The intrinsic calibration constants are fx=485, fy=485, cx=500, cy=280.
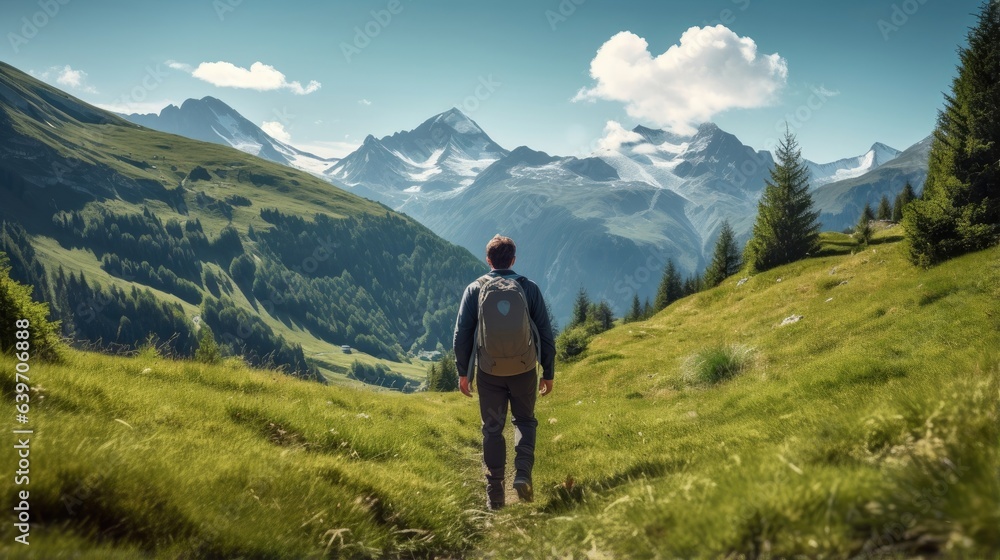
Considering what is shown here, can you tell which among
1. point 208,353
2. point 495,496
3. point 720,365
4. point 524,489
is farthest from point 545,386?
point 208,353

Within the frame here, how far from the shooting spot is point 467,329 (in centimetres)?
824

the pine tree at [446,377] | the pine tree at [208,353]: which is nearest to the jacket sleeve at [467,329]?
the pine tree at [208,353]

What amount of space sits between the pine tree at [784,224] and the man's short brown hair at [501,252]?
4757 centimetres

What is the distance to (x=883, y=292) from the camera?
19.6 meters

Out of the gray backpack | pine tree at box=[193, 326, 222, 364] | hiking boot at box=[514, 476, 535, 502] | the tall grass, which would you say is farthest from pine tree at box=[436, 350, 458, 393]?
the gray backpack

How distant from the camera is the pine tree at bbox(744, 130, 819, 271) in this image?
159ft

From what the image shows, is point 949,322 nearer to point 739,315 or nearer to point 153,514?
point 153,514

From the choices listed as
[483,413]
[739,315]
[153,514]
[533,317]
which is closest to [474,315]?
[533,317]

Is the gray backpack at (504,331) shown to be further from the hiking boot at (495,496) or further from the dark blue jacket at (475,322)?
the hiking boot at (495,496)

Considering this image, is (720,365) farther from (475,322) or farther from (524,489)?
(475,322)

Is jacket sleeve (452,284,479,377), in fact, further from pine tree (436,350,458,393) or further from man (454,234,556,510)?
pine tree (436,350,458,393)

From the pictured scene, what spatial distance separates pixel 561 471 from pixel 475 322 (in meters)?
3.27

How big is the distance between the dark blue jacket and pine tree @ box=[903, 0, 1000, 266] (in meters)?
22.3

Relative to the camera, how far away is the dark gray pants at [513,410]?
775cm
